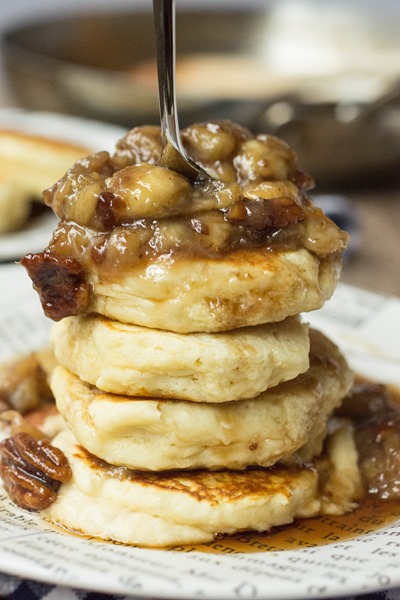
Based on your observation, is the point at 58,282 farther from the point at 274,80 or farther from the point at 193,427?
the point at 274,80

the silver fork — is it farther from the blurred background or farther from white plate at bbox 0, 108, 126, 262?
the blurred background

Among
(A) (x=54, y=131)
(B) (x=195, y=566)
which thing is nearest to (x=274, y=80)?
(A) (x=54, y=131)

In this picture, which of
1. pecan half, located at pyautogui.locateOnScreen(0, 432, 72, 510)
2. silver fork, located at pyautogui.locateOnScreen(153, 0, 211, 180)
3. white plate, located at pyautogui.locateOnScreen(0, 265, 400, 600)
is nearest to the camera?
white plate, located at pyautogui.locateOnScreen(0, 265, 400, 600)

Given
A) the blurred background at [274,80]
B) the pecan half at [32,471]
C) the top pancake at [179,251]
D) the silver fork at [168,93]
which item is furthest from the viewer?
the blurred background at [274,80]

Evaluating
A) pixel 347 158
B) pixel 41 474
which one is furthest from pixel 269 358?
pixel 347 158

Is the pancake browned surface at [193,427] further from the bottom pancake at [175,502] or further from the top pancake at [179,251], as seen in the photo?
the top pancake at [179,251]

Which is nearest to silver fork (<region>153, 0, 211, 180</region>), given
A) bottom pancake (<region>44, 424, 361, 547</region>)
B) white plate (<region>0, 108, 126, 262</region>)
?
bottom pancake (<region>44, 424, 361, 547</region>)

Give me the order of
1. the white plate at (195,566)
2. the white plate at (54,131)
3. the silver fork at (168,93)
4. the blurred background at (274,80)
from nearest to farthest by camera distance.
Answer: the white plate at (195,566), the silver fork at (168,93), the white plate at (54,131), the blurred background at (274,80)

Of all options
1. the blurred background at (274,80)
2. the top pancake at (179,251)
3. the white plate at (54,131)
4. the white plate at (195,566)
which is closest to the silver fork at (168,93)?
the top pancake at (179,251)

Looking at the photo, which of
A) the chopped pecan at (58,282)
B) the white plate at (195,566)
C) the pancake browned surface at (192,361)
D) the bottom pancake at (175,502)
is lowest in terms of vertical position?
the bottom pancake at (175,502)
